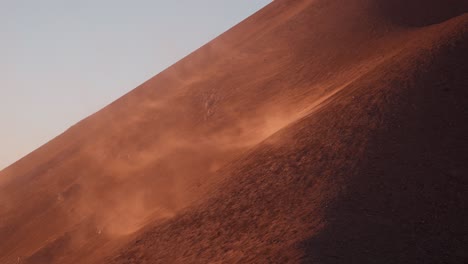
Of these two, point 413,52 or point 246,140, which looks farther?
point 246,140

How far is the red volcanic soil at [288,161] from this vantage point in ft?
42.1

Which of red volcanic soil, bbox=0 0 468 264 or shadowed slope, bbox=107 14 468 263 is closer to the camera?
shadowed slope, bbox=107 14 468 263

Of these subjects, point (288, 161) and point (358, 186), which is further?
point (288, 161)

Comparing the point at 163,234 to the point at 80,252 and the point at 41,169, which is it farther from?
the point at 41,169

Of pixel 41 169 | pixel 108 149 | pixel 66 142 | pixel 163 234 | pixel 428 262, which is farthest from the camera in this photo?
pixel 66 142

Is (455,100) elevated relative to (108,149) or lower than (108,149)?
lower

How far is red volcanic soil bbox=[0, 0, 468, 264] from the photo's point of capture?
42.1ft

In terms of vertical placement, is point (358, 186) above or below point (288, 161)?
below

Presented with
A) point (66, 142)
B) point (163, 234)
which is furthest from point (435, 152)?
point (66, 142)

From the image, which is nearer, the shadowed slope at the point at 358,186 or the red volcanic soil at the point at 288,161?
the shadowed slope at the point at 358,186

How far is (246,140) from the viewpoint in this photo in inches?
892

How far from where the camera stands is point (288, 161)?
1672 centimetres

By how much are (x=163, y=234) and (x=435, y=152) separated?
810 centimetres

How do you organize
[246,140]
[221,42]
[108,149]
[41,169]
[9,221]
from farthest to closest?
[221,42] → [41,169] → [108,149] → [9,221] → [246,140]
